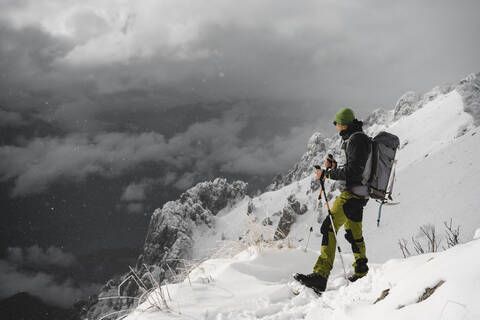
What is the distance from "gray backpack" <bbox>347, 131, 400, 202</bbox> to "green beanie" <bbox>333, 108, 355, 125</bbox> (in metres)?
0.34

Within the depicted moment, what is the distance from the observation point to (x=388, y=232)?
113ft

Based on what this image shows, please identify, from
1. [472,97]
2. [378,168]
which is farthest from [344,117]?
[472,97]

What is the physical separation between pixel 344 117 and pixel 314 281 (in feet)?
7.73

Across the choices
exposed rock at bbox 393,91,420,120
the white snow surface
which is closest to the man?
the white snow surface

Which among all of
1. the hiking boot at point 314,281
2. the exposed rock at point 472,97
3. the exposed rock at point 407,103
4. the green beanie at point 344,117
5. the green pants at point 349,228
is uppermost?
the exposed rock at point 407,103

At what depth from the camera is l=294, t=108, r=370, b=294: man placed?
4.52 meters

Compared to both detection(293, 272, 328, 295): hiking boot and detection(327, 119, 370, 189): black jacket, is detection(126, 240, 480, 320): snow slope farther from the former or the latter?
detection(327, 119, 370, 189): black jacket

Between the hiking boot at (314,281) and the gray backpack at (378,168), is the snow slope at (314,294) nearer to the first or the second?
the hiking boot at (314,281)

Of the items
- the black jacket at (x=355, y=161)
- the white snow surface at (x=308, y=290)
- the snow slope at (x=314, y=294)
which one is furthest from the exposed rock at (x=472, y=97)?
the snow slope at (x=314, y=294)

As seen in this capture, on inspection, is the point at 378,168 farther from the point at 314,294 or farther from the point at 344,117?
the point at 314,294

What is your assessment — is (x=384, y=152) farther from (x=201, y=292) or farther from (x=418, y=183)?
(x=418, y=183)

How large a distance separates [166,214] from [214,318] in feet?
659

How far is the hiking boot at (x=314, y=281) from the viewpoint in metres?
4.16

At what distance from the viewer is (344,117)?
4.83 m
